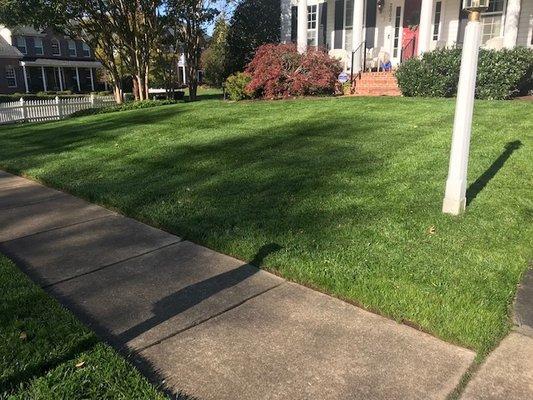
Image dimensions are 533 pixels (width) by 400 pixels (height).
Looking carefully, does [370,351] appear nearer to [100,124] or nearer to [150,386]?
[150,386]

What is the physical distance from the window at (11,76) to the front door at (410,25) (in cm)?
3997

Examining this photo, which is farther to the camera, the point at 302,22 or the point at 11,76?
the point at 11,76

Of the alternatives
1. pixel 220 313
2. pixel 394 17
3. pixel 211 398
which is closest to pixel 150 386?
pixel 211 398

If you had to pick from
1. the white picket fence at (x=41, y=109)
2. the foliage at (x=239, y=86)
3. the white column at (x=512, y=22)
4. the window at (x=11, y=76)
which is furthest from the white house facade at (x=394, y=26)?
the window at (x=11, y=76)

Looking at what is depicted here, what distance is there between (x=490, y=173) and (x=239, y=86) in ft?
35.7

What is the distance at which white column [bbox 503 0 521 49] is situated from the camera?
1516 centimetres

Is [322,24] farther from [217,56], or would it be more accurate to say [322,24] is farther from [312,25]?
[217,56]

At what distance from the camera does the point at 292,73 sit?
15.0 meters

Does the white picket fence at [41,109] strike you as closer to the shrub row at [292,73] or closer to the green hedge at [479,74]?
the shrub row at [292,73]

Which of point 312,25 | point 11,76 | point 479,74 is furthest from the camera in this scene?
point 11,76

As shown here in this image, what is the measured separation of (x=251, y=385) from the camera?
8.64ft

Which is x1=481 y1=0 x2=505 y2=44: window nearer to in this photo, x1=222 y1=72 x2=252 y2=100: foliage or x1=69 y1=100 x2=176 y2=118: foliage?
x1=222 y1=72 x2=252 y2=100: foliage

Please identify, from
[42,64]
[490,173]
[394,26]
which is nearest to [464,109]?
[490,173]

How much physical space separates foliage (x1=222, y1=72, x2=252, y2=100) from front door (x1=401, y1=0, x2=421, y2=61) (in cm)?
688
